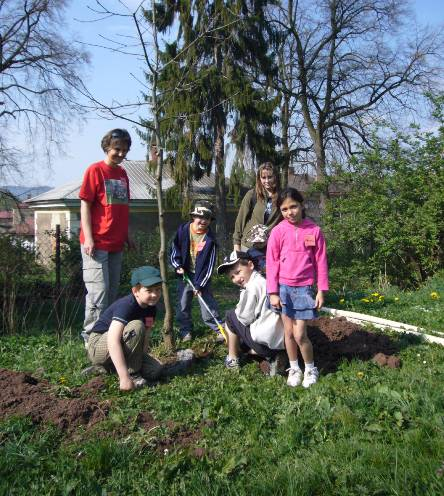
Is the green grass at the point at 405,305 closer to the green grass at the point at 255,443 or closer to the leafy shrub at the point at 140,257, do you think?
the green grass at the point at 255,443

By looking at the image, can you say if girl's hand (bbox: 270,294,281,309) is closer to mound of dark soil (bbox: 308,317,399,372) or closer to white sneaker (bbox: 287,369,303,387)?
white sneaker (bbox: 287,369,303,387)

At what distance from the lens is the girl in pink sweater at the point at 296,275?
4285 millimetres

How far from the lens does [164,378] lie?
451 cm

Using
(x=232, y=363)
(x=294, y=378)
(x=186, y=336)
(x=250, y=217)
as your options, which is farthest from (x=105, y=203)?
(x=294, y=378)

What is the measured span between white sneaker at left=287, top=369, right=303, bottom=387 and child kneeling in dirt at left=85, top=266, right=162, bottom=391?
1035mm

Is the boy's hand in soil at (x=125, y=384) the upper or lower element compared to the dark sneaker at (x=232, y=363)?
upper

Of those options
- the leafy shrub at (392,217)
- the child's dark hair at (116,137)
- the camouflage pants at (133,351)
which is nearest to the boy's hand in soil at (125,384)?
the camouflage pants at (133,351)

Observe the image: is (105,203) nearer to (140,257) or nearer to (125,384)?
(125,384)

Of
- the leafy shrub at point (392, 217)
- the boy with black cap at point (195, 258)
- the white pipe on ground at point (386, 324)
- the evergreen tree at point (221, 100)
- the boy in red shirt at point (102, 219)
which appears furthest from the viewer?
the evergreen tree at point (221, 100)

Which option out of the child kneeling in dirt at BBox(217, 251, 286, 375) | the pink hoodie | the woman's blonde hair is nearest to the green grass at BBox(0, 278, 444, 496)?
the child kneeling in dirt at BBox(217, 251, 286, 375)

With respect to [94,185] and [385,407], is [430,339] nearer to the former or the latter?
[385,407]

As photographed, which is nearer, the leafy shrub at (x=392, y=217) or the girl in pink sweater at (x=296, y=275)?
the girl in pink sweater at (x=296, y=275)

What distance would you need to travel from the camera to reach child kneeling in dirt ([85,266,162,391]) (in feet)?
13.4

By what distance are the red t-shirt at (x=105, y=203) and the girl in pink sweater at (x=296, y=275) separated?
5.02ft
